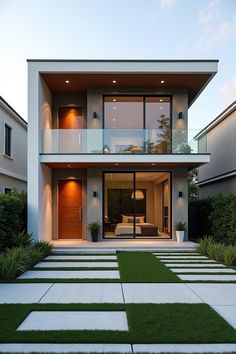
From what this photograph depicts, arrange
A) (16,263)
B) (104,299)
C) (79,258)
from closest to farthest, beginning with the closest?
(104,299) < (16,263) < (79,258)

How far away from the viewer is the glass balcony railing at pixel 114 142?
1324 centimetres

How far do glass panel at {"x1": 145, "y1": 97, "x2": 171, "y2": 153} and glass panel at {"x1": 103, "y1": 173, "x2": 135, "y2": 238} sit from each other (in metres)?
2.03

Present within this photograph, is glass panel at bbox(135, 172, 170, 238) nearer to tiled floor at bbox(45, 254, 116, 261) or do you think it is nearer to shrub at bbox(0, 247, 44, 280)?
tiled floor at bbox(45, 254, 116, 261)

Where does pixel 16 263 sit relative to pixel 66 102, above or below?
below

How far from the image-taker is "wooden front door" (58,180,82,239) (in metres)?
15.2

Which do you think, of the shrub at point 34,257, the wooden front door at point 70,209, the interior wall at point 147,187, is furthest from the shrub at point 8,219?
the interior wall at point 147,187

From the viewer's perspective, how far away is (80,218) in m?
15.2

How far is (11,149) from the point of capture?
56.2 ft

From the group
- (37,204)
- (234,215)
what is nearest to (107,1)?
(37,204)

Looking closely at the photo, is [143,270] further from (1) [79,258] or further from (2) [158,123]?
(2) [158,123]

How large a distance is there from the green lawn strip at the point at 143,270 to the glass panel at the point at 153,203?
3635mm

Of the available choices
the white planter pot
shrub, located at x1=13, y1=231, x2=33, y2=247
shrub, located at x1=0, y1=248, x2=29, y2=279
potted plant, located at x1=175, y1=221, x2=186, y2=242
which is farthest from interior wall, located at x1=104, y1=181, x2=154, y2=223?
shrub, located at x1=0, y1=248, x2=29, y2=279

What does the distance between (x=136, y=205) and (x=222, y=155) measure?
6.99 m

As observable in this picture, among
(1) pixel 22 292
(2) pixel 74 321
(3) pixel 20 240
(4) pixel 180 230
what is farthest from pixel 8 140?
(2) pixel 74 321
